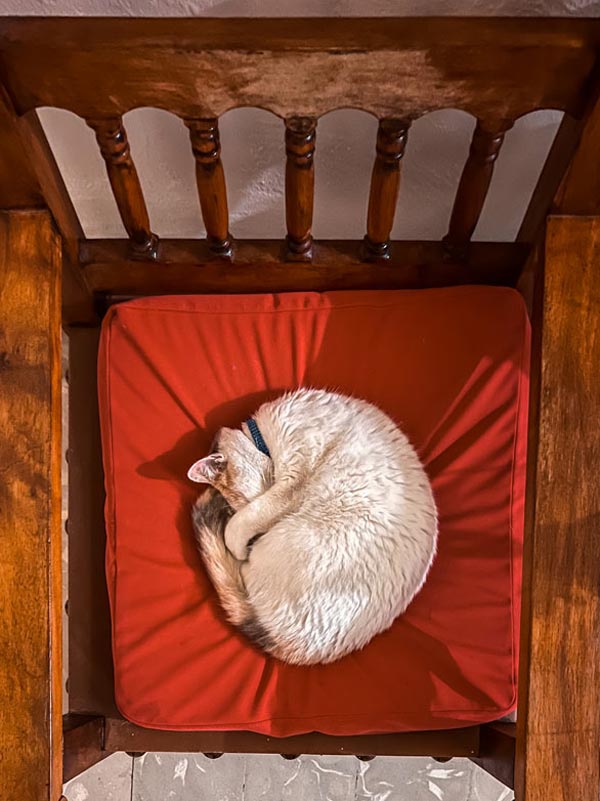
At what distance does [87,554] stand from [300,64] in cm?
83

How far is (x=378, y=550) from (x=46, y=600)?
0.44 meters

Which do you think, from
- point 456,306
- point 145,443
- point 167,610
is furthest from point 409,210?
point 167,610

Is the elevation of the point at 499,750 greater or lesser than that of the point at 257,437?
lesser

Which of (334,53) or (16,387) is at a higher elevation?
(334,53)

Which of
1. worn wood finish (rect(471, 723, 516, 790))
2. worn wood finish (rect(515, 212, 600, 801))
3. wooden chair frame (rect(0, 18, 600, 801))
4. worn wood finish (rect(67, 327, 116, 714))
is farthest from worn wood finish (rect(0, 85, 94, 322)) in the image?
worn wood finish (rect(471, 723, 516, 790))

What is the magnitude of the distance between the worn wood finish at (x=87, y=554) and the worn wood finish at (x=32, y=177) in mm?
226

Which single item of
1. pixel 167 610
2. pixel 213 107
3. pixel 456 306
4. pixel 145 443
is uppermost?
pixel 213 107

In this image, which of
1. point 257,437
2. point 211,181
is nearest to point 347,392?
point 257,437

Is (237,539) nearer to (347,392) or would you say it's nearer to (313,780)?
(347,392)

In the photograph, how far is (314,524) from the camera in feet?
3.60

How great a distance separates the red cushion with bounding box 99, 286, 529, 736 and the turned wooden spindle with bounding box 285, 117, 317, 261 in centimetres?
11

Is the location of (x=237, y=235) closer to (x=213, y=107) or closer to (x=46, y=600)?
(x=213, y=107)

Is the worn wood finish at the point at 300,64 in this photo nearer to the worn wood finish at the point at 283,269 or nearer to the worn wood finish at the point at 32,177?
the worn wood finish at the point at 32,177

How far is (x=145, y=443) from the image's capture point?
1.20 meters
